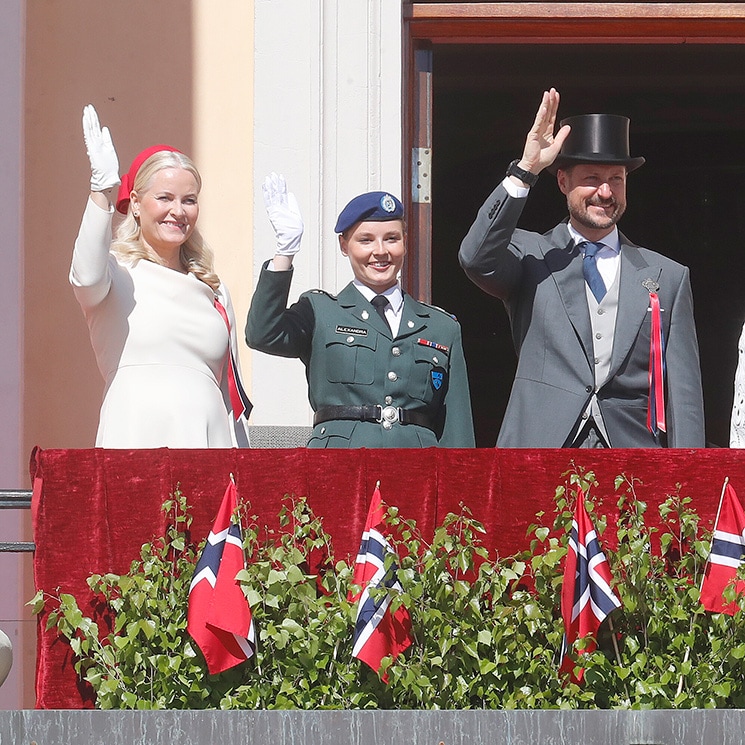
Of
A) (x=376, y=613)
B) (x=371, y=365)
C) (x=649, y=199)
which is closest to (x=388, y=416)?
(x=371, y=365)

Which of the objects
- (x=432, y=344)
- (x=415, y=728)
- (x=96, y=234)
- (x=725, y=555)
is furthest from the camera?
(x=432, y=344)

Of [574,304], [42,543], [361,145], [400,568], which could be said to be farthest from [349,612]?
[361,145]

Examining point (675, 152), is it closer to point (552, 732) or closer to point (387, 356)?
point (387, 356)

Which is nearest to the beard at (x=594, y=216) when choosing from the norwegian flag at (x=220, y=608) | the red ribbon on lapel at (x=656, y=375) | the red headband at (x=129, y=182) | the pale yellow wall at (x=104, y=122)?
the red ribbon on lapel at (x=656, y=375)

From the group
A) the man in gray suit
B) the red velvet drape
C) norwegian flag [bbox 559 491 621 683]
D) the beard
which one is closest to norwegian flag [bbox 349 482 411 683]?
the red velvet drape

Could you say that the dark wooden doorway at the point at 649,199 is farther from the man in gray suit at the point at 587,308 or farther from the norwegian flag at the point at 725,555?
the norwegian flag at the point at 725,555

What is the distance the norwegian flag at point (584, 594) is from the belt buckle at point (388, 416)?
2.39 feet

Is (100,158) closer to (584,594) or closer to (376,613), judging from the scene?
(376,613)

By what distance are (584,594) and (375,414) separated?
90cm

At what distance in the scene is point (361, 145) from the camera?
6.48 meters

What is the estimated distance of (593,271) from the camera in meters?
5.17

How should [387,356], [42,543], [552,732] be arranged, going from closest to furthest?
[552,732] < [42,543] < [387,356]

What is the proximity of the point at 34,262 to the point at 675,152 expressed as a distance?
585cm

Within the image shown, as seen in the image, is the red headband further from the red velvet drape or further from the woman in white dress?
the red velvet drape
